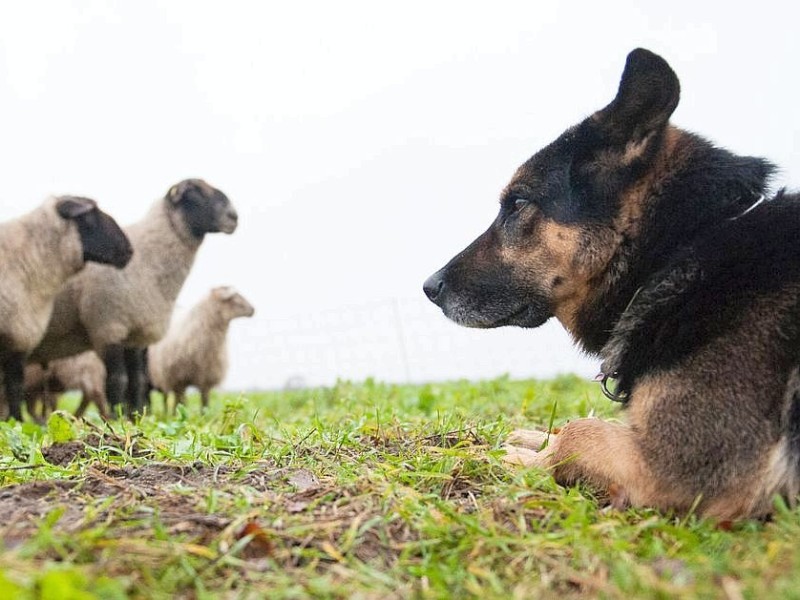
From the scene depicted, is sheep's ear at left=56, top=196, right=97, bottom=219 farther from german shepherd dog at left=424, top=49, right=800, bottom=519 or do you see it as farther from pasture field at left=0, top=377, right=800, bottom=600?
A: german shepherd dog at left=424, top=49, right=800, bottom=519

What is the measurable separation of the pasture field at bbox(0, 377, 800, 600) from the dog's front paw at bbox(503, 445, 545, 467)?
0.08 meters

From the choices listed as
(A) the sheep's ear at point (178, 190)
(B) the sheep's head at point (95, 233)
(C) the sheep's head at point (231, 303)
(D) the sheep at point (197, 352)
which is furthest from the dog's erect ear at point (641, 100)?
(C) the sheep's head at point (231, 303)

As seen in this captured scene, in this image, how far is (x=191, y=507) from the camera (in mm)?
2508

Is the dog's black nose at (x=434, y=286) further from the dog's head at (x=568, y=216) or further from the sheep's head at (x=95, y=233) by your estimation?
the sheep's head at (x=95, y=233)

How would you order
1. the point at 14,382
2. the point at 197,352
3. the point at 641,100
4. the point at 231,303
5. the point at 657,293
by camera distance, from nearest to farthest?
the point at 657,293
the point at 641,100
the point at 14,382
the point at 197,352
the point at 231,303

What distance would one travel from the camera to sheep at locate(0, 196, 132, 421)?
7.43 metres

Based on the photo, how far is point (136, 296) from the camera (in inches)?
336

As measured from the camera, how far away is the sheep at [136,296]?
8.38 m

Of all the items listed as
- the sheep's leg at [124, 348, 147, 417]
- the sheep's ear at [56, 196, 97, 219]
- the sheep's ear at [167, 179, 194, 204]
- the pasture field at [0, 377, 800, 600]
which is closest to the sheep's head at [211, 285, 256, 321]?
the sheep's ear at [167, 179, 194, 204]

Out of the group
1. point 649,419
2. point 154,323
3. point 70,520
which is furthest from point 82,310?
point 649,419

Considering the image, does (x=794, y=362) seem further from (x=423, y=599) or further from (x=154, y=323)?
(x=154, y=323)

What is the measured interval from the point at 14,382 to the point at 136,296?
1.52 m

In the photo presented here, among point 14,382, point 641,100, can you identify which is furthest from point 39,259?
point 641,100

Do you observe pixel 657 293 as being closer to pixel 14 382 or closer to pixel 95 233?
pixel 95 233
